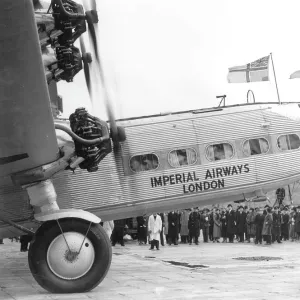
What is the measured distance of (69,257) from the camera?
1205cm

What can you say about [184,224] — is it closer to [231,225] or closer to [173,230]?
[173,230]

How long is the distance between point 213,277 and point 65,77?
18.4 feet

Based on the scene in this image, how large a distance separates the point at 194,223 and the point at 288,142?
14.4 meters

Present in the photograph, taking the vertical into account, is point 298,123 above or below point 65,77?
below

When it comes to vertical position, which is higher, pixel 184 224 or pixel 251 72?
pixel 251 72

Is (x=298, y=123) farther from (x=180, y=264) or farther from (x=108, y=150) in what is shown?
(x=108, y=150)

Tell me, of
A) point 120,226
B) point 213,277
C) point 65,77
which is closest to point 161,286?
point 213,277

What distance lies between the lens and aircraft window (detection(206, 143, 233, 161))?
1593cm

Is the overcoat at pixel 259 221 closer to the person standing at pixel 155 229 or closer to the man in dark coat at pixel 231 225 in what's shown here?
the man in dark coat at pixel 231 225

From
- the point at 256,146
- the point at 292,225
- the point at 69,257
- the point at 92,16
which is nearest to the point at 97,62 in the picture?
the point at 92,16

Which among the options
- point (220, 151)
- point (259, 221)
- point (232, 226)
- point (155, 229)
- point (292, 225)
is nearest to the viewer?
point (220, 151)

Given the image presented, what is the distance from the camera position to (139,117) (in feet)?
52.7

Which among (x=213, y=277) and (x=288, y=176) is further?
(x=288, y=176)

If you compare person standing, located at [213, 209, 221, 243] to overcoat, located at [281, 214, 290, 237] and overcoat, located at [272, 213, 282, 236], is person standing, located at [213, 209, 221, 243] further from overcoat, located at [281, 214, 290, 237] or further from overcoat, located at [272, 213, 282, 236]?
overcoat, located at [272, 213, 282, 236]
